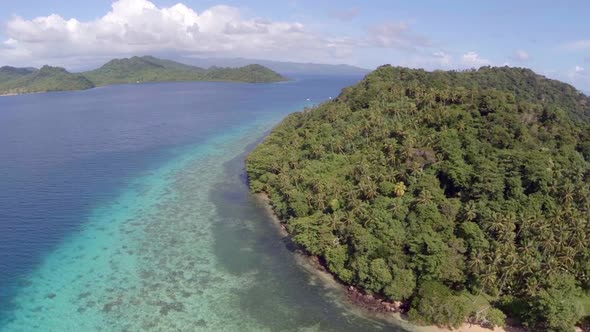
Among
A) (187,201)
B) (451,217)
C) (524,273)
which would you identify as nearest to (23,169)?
(187,201)

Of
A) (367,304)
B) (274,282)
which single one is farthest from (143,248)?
(367,304)

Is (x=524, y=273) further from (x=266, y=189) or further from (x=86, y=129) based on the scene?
(x=86, y=129)

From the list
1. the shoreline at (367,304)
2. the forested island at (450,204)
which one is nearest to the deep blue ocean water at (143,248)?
the shoreline at (367,304)

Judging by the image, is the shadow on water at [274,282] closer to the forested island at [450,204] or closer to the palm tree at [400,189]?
the forested island at [450,204]

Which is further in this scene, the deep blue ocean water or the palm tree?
the palm tree

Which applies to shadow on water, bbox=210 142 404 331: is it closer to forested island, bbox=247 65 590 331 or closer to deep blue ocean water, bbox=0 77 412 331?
deep blue ocean water, bbox=0 77 412 331

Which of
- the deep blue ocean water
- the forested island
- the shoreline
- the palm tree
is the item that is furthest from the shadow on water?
the palm tree
